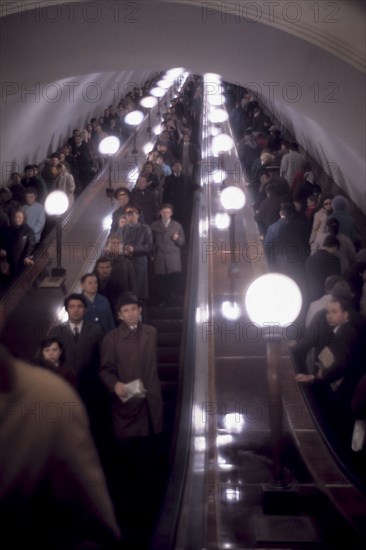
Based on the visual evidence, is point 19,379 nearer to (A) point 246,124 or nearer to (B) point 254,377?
(B) point 254,377

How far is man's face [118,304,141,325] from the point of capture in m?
6.53

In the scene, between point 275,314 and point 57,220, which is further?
point 57,220

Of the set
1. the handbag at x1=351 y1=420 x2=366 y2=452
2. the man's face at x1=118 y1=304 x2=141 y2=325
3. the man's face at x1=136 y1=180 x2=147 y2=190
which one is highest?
the man's face at x1=136 y1=180 x2=147 y2=190

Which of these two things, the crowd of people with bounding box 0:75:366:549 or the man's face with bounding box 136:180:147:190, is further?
the man's face with bounding box 136:180:147:190

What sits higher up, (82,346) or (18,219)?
(18,219)

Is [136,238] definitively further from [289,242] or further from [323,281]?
[323,281]

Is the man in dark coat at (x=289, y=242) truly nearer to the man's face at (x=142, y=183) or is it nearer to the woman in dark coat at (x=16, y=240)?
the man's face at (x=142, y=183)

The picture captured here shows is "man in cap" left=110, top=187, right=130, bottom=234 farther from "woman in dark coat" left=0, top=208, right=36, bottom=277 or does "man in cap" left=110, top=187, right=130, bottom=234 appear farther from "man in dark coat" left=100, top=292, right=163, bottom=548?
"man in dark coat" left=100, top=292, right=163, bottom=548

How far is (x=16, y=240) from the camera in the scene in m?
10.1

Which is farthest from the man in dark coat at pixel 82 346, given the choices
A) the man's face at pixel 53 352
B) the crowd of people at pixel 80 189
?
the crowd of people at pixel 80 189

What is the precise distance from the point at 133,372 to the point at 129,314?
1.59 ft

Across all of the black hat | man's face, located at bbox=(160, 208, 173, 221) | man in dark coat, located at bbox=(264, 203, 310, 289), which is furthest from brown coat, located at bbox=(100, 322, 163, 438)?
man's face, located at bbox=(160, 208, 173, 221)

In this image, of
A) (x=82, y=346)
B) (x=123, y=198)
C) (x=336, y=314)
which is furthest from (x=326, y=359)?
(x=123, y=198)

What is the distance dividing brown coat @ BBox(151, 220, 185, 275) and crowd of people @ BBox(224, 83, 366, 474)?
1.20 meters
